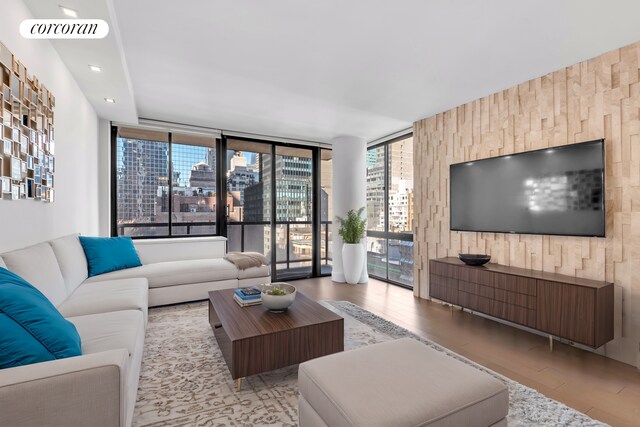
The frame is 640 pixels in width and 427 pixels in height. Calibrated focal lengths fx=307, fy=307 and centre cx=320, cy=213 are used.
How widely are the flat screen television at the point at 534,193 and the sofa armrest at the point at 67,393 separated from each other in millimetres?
3406

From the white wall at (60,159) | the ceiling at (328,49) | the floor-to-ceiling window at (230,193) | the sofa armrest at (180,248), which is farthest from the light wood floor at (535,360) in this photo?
the white wall at (60,159)

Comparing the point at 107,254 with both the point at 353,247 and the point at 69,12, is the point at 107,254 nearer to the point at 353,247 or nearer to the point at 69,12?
the point at 69,12

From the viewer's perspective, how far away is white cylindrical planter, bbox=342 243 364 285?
5145mm

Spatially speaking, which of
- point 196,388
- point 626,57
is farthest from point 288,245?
point 626,57

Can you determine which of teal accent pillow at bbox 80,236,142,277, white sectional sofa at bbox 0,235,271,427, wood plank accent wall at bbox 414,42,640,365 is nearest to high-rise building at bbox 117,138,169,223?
white sectional sofa at bbox 0,235,271,427

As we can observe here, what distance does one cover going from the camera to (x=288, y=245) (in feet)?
18.5

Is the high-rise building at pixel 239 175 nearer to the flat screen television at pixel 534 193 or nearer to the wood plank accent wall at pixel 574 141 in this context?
the wood plank accent wall at pixel 574 141

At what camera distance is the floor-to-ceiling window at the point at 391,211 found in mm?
4941

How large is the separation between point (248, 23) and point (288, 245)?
3940 millimetres

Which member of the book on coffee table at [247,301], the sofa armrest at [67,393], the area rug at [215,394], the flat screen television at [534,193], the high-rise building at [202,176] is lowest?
the area rug at [215,394]

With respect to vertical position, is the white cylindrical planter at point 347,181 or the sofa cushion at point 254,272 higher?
the white cylindrical planter at point 347,181

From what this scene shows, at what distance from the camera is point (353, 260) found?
5145 mm

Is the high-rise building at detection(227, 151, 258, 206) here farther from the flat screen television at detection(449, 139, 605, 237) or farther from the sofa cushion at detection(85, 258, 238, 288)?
the flat screen television at detection(449, 139, 605, 237)

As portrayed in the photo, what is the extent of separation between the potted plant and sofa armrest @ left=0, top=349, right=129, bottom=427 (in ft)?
13.7
